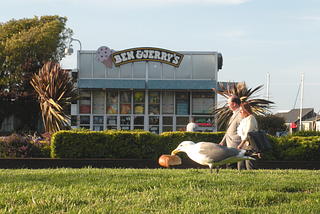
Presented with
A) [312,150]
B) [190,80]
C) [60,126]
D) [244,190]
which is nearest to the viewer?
[244,190]

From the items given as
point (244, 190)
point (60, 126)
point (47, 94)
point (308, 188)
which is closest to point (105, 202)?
point (244, 190)

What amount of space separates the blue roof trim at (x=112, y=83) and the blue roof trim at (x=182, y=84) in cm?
64

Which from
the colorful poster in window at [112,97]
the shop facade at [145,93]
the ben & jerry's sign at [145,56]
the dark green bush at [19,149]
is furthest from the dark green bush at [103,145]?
the ben & jerry's sign at [145,56]

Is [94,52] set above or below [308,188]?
above

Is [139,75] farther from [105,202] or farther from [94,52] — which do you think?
[105,202]

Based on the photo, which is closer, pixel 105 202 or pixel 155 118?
pixel 105 202

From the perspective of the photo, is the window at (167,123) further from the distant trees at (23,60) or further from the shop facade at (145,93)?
the distant trees at (23,60)

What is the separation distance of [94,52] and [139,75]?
3028mm

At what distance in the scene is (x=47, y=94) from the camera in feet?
40.0

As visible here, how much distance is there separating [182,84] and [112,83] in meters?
4.03

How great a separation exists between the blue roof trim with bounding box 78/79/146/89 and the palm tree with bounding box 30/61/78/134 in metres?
4.41

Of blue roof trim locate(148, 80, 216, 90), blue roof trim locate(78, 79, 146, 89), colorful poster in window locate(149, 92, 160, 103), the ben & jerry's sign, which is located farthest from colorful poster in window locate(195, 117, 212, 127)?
blue roof trim locate(78, 79, 146, 89)

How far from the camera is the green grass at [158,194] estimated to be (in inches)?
127

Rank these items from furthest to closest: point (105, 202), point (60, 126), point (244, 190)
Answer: point (60, 126) → point (244, 190) → point (105, 202)
